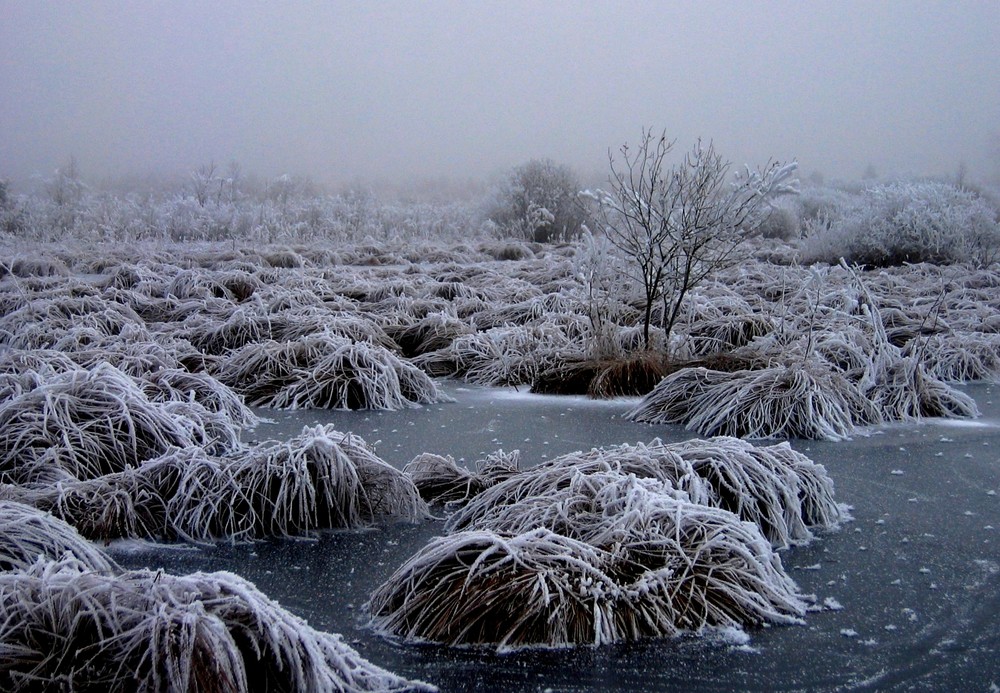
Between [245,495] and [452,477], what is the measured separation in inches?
36.2

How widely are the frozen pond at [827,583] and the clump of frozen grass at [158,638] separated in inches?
15.5

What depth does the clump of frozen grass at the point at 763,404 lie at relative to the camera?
5609 millimetres

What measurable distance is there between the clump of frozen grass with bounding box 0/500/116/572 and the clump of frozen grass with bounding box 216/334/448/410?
3.58 metres

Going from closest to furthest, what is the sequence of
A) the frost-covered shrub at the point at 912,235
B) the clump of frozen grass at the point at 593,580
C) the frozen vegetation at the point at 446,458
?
1. the frozen vegetation at the point at 446,458
2. the clump of frozen grass at the point at 593,580
3. the frost-covered shrub at the point at 912,235

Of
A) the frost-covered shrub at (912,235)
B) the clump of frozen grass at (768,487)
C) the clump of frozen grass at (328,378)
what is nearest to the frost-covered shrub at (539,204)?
the frost-covered shrub at (912,235)

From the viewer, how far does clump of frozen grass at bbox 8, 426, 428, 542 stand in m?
3.74

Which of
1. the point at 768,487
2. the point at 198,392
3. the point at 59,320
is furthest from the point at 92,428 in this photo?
the point at 59,320

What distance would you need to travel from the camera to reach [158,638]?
2139 mm

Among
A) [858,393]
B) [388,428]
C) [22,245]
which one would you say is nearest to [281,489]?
[388,428]

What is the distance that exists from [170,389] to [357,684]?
3848 millimetres

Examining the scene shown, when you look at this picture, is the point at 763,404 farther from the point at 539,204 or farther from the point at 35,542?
the point at 539,204

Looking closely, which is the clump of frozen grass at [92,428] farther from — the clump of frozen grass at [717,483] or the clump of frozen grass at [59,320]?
the clump of frozen grass at [59,320]

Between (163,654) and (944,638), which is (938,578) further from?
(163,654)

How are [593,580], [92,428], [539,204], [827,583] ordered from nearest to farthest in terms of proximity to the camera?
[593,580]
[827,583]
[92,428]
[539,204]
